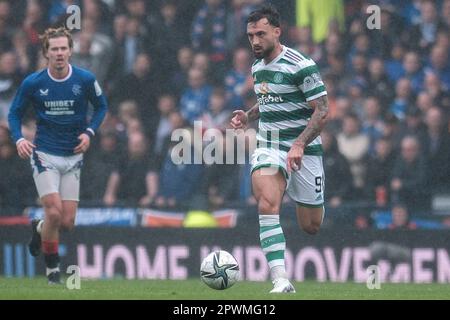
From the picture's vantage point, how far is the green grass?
9539mm

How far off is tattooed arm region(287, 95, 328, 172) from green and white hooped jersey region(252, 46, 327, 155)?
10 cm

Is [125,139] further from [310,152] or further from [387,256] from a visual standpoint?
[310,152]

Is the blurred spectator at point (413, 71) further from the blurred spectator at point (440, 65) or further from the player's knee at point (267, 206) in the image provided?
the player's knee at point (267, 206)

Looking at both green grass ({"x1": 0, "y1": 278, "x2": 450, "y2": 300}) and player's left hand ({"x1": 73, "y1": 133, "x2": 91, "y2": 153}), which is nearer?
green grass ({"x1": 0, "y1": 278, "x2": 450, "y2": 300})

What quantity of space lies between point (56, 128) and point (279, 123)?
92.7 inches

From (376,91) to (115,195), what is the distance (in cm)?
354

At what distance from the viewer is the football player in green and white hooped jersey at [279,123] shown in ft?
32.1

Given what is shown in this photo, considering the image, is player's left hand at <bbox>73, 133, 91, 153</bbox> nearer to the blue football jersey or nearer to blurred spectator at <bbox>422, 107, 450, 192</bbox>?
the blue football jersey

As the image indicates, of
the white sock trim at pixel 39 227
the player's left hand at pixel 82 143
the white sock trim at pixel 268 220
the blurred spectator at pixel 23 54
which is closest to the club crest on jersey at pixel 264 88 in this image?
the white sock trim at pixel 268 220

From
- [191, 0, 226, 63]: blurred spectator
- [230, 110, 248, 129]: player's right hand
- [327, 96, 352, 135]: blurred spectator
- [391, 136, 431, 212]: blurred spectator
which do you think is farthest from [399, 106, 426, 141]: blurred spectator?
[230, 110, 248, 129]: player's right hand

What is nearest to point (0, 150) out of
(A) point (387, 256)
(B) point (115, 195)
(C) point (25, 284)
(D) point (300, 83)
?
(B) point (115, 195)

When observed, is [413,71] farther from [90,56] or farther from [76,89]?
[76,89]

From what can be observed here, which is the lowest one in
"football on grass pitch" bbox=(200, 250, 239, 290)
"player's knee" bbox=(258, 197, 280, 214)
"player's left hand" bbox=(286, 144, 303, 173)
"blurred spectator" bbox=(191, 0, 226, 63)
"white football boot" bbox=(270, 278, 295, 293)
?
"white football boot" bbox=(270, 278, 295, 293)

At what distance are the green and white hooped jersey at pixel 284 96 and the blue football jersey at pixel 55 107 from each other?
2.03 m
